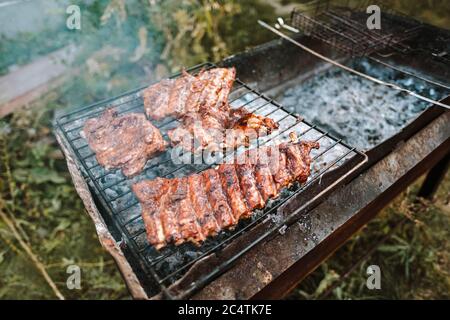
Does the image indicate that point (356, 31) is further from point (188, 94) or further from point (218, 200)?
point (218, 200)

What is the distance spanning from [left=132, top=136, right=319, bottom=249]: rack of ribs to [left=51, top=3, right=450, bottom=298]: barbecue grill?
130 mm

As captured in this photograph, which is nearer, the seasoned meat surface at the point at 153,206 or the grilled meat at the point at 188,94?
the seasoned meat surface at the point at 153,206

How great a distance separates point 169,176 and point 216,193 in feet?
2.36

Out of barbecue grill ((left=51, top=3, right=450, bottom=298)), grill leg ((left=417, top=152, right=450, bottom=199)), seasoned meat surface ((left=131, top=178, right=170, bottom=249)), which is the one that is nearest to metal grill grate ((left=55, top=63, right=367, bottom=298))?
barbecue grill ((left=51, top=3, right=450, bottom=298))

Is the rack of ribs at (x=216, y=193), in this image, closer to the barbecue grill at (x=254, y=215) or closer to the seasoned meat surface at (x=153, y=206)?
the seasoned meat surface at (x=153, y=206)

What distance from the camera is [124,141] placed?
312 centimetres

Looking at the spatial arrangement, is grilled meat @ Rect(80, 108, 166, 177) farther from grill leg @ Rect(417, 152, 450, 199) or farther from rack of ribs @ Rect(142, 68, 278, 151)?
grill leg @ Rect(417, 152, 450, 199)

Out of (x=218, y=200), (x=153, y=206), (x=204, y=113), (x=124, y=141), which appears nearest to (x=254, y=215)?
(x=218, y=200)

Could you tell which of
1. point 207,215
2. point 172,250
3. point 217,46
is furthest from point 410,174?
point 217,46

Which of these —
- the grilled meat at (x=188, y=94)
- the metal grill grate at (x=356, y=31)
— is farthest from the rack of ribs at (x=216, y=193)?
the metal grill grate at (x=356, y=31)

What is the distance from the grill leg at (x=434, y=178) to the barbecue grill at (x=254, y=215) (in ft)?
3.91

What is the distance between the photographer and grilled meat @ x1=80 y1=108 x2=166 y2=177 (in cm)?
299

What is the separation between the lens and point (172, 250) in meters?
2.64

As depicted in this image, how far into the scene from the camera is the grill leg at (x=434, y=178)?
513cm
